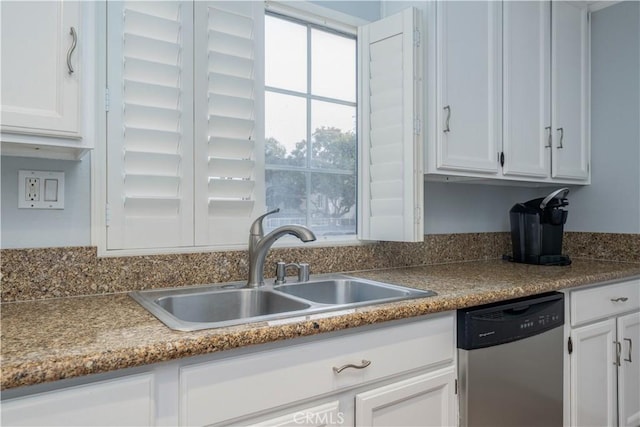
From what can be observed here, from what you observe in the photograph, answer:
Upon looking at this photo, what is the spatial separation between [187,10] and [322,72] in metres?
0.67

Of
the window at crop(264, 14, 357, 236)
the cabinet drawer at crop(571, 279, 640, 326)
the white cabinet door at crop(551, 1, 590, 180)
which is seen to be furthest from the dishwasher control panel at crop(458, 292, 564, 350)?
the white cabinet door at crop(551, 1, 590, 180)

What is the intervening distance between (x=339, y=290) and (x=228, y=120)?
2.62ft

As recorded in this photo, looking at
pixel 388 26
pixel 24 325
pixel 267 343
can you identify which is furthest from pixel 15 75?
pixel 388 26

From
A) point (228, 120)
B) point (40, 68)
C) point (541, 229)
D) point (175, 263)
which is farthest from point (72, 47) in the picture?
point (541, 229)

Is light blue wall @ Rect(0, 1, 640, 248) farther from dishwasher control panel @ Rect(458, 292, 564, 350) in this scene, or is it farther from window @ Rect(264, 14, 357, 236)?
dishwasher control panel @ Rect(458, 292, 564, 350)

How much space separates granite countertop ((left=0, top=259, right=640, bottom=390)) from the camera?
77cm

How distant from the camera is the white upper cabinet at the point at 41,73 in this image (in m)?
0.97

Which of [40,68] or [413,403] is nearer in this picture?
[40,68]

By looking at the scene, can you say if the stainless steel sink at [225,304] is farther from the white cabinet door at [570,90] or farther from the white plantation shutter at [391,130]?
the white cabinet door at [570,90]

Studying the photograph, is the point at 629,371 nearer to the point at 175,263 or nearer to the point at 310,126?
the point at 310,126

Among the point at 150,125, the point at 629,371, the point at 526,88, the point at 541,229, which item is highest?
the point at 526,88

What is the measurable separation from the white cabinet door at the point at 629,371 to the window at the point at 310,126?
54.9 inches

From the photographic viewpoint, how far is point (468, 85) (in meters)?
1.91

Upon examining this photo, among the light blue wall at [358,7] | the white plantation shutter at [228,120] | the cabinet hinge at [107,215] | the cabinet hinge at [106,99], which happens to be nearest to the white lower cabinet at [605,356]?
the white plantation shutter at [228,120]
